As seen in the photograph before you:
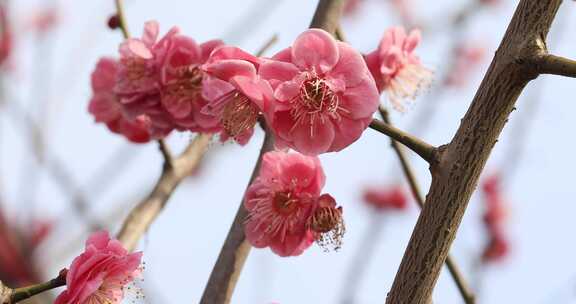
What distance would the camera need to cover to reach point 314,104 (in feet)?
4.04

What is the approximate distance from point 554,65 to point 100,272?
27.7 inches

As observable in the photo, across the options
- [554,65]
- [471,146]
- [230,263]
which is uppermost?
[554,65]

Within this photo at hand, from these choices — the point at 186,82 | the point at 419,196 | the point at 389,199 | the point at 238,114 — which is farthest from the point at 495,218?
the point at 238,114

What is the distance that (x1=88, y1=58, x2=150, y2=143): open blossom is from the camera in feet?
6.44

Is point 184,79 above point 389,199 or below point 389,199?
above

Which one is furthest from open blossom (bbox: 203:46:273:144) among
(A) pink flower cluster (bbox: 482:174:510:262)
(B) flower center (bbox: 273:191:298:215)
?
(A) pink flower cluster (bbox: 482:174:510:262)

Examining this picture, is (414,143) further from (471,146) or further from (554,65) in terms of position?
(554,65)

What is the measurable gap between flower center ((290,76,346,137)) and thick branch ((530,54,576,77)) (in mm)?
292

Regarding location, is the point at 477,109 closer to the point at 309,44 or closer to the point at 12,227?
the point at 309,44

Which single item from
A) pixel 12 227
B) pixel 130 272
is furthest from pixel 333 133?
pixel 12 227

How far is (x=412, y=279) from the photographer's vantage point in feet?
3.76

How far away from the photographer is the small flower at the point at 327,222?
4.58 feet

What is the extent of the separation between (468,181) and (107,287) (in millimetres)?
592

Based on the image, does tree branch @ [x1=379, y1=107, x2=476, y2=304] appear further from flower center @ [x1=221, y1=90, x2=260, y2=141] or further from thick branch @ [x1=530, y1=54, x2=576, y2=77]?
thick branch @ [x1=530, y1=54, x2=576, y2=77]
